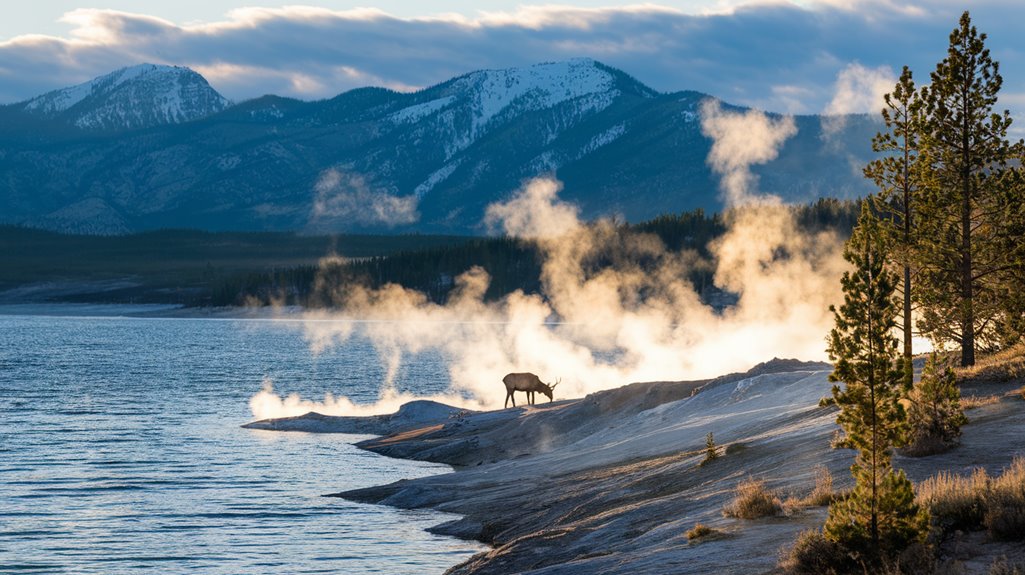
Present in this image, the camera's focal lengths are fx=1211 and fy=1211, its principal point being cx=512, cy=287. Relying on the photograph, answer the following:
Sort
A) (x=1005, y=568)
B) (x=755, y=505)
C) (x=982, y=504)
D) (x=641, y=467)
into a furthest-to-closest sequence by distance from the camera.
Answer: (x=641, y=467) < (x=755, y=505) < (x=982, y=504) < (x=1005, y=568)

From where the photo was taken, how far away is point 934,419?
22.3 metres

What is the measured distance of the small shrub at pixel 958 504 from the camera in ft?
55.7

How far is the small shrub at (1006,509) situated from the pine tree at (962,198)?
17.2m

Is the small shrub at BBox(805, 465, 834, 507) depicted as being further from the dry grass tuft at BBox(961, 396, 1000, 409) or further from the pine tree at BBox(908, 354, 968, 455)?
the dry grass tuft at BBox(961, 396, 1000, 409)

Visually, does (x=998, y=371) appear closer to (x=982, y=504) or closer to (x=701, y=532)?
(x=701, y=532)

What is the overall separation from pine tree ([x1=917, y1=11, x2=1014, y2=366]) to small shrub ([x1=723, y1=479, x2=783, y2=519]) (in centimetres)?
1518

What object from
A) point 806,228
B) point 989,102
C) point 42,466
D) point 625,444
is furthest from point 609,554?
point 806,228

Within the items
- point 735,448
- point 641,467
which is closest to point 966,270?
point 735,448

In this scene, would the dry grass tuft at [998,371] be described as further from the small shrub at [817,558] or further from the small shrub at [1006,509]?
the small shrub at [817,558]

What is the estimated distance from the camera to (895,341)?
667 inches

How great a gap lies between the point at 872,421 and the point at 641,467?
51.2ft

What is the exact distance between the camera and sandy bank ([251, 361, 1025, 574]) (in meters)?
20.7

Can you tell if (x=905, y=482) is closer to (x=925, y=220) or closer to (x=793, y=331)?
(x=925, y=220)

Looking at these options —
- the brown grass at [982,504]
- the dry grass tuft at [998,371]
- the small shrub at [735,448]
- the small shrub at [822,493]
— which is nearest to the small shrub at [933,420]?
the small shrub at [822,493]
